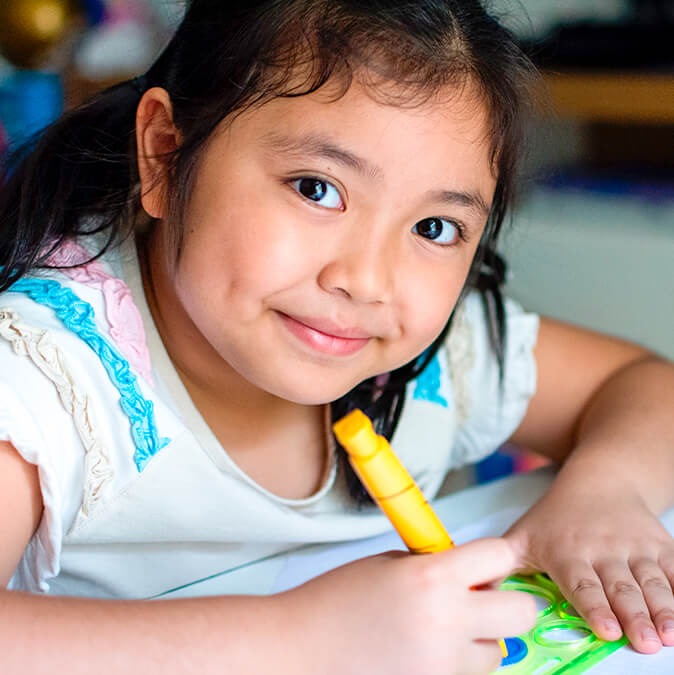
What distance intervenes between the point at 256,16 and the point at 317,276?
0.54 feet

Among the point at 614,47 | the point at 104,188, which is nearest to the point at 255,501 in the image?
the point at 104,188

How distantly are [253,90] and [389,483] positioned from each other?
0.26 metres

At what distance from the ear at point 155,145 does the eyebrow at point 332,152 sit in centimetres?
10

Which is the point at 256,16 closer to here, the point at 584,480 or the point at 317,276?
the point at 317,276

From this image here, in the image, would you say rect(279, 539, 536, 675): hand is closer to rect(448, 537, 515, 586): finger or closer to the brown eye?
rect(448, 537, 515, 586): finger

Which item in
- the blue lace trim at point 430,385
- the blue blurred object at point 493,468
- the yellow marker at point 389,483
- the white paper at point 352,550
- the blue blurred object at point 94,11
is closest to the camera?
the yellow marker at point 389,483

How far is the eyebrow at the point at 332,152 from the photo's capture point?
1.62ft

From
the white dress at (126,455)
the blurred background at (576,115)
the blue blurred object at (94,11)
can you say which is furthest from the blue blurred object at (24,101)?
the white dress at (126,455)

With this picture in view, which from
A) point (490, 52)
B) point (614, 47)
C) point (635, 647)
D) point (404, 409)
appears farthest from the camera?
point (614, 47)

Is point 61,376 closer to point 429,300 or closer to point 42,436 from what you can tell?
point 42,436

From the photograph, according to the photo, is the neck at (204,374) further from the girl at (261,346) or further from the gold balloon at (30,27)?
the gold balloon at (30,27)

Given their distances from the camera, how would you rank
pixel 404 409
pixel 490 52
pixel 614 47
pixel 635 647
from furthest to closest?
pixel 614 47, pixel 404 409, pixel 490 52, pixel 635 647

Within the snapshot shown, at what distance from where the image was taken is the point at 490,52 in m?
0.56

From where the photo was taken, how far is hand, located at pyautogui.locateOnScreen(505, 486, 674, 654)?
476 millimetres
